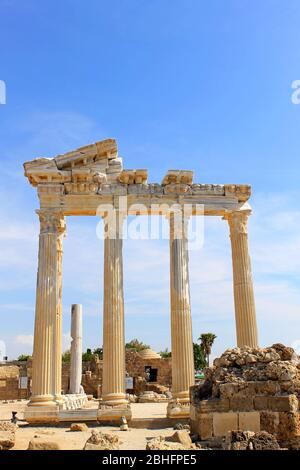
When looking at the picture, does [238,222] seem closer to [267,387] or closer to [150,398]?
[267,387]

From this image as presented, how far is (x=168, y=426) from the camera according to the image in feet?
54.6

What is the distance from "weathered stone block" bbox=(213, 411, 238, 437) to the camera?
11.9 m

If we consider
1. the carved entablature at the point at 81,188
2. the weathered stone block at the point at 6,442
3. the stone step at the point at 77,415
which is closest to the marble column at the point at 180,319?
the stone step at the point at 77,415

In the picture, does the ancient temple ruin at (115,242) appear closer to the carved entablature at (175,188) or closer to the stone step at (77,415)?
the carved entablature at (175,188)

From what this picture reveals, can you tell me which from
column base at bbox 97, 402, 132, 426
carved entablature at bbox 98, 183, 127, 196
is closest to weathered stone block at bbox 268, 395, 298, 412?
column base at bbox 97, 402, 132, 426

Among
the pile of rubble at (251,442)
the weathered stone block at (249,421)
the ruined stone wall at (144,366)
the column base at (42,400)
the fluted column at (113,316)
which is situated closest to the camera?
the pile of rubble at (251,442)

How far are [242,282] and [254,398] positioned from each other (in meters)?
7.97

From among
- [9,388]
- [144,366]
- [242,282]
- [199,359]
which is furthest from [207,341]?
[242,282]

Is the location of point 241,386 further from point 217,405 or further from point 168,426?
point 168,426

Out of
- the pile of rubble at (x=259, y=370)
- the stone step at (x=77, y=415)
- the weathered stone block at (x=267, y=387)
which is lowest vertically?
the stone step at (x=77, y=415)

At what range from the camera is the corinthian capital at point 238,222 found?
20.1 metres

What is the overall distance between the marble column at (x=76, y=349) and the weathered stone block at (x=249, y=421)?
16.6 meters
